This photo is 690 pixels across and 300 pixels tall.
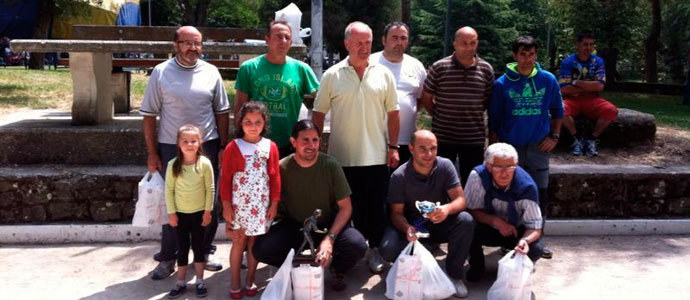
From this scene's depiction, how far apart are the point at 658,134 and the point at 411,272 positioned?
5073 mm

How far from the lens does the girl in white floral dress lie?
3.77 metres

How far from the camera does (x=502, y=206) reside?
13.7 feet

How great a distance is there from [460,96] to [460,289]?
54.3 inches

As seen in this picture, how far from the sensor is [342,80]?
13.6 feet

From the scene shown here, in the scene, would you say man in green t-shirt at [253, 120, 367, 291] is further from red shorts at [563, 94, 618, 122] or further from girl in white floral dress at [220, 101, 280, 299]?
red shorts at [563, 94, 618, 122]

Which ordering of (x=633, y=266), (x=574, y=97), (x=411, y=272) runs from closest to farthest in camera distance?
1. (x=411, y=272)
2. (x=633, y=266)
3. (x=574, y=97)

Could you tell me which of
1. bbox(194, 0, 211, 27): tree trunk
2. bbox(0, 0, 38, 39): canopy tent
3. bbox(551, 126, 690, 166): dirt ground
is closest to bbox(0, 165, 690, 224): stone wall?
bbox(551, 126, 690, 166): dirt ground

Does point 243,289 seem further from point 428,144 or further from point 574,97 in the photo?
point 574,97

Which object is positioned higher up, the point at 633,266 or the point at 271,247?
the point at 271,247

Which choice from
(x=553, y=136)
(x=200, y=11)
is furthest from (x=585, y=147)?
(x=200, y=11)

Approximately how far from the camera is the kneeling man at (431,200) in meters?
4.01

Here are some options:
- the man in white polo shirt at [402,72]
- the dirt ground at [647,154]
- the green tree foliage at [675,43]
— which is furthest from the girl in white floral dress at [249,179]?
the green tree foliage at [675,43]

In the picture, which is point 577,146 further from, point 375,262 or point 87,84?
point 87,84

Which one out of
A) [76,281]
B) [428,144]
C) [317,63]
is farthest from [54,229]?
[317,63]
